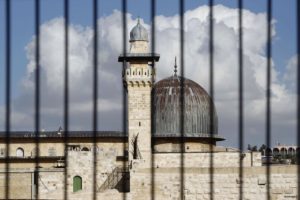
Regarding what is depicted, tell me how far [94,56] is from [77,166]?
24522 mm

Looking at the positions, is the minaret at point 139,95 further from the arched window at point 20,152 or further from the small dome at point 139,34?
the arched window at point 20,152

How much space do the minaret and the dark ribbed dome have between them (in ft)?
10.5

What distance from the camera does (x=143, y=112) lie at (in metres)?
29.1

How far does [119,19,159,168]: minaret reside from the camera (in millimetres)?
29094

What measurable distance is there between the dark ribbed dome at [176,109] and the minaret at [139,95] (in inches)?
126

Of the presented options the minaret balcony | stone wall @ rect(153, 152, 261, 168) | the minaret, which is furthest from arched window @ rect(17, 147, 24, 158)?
stone wall @ rect(153, 152, 261, 168)

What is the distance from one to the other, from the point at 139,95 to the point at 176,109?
3.86 meters

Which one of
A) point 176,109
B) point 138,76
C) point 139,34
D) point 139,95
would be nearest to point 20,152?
point 176,109

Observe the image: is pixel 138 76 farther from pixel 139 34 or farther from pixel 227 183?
pixel 227 183

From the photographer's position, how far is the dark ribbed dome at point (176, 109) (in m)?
32.7

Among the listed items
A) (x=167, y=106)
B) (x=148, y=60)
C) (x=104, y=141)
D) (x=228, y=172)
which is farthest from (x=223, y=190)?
(x=104, y=141)

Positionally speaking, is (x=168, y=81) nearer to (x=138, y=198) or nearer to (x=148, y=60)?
(x=148, y=60)

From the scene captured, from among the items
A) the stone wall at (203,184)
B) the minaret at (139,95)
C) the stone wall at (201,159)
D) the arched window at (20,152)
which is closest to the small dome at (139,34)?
the minaret at (139,95)

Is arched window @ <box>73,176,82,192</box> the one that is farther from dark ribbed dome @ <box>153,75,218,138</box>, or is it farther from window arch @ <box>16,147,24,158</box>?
window arch @ <box>16,147,24,158</box>
